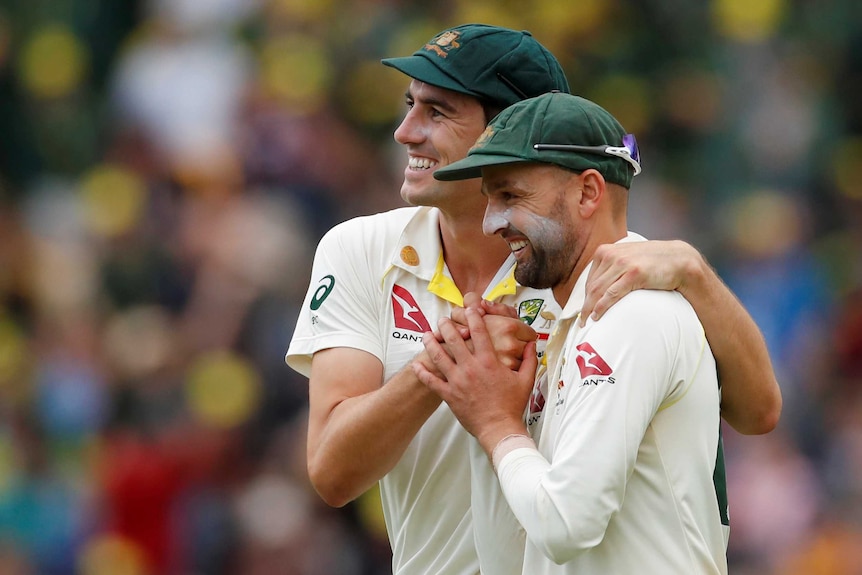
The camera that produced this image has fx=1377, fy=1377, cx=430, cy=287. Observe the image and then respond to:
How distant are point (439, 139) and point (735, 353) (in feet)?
3.58

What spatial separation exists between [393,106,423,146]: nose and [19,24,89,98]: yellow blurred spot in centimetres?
707

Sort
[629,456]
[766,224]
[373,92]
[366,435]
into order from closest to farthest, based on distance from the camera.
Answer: [629,456] → [366,435] → [766,224] → [373,92]

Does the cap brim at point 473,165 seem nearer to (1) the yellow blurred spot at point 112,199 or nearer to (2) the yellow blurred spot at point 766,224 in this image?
(2) the yellow blurred spot at point 766,224

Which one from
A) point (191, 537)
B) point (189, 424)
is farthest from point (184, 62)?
point (191, 537)

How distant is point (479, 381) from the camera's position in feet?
10.9

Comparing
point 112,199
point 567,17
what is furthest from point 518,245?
point 567,17

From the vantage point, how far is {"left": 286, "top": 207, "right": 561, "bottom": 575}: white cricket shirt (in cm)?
391

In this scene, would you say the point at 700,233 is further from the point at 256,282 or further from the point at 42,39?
the point at 42,39

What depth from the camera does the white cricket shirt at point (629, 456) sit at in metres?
2.90

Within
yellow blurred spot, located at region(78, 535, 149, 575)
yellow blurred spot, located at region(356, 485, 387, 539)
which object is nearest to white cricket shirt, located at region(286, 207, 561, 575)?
yellow blurred spot, located at region(356, 485, 387, 539)

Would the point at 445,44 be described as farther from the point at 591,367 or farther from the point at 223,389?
the point at 223,389

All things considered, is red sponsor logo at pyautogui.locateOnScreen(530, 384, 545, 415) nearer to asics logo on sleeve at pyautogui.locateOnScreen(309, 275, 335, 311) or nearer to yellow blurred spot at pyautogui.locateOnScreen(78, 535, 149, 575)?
asics logo on sleeve at pyautogui.locateOnScreen(309, 275, 335, 311)

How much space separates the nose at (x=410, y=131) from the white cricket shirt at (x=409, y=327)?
0.30 meters

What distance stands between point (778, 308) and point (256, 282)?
3160 millimetres
